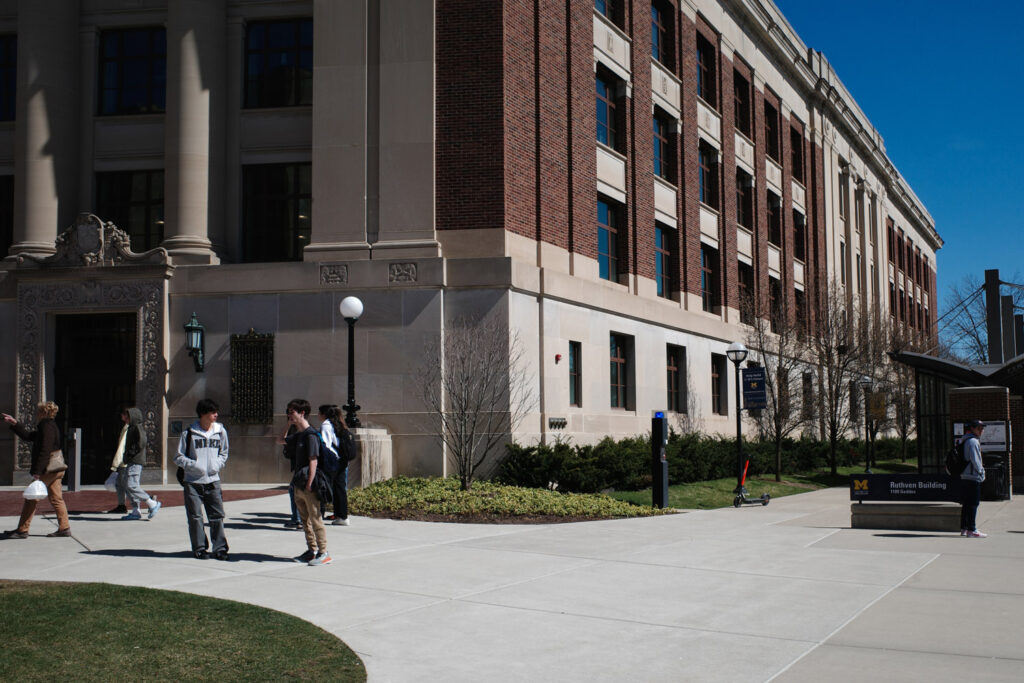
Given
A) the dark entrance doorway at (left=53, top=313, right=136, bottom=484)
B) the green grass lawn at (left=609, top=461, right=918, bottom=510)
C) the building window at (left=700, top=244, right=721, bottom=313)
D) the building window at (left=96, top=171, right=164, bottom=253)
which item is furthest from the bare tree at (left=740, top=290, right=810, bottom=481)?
the dark entrance doorway at (left=53, top=313, right=136, bottom=484)

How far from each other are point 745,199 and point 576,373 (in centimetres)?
1752

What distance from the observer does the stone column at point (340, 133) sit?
2345cm

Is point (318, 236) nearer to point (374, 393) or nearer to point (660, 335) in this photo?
point (374, 393)

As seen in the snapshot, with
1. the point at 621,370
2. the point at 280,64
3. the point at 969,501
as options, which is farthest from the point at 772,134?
the point at 969,501

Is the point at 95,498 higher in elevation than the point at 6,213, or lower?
lower

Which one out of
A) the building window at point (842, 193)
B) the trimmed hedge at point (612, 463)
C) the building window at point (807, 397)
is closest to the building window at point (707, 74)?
the building window at point (807, 397)

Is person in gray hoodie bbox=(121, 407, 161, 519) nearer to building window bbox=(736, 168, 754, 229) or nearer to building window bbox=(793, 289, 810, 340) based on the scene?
building window bbox=(793, 289, 810, 340)

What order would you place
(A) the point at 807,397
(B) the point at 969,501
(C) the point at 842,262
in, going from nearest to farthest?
(B) the point at 969,501
(A) the point at 807,397
(C) the point at 842,262

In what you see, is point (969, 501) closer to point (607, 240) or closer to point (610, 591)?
point (610, 591)

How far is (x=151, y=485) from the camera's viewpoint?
23016 millimetres

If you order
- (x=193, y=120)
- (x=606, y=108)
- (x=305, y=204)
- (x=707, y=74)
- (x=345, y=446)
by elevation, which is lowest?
(x=345, y=446)

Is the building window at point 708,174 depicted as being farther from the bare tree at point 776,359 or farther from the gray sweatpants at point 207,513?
the gray sweatpants at point 207,513

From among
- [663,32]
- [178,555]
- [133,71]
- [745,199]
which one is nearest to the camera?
[178,555]

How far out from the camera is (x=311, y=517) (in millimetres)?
11703
